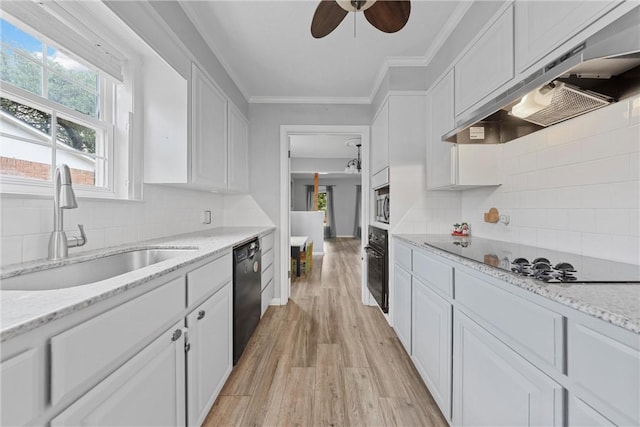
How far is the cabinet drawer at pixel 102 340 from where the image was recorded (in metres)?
0.58

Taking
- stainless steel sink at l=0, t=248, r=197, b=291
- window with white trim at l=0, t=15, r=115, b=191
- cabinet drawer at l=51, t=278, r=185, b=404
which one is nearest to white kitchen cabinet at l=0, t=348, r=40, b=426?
cabinet drawer at l=51, t=278, r=185, b=404

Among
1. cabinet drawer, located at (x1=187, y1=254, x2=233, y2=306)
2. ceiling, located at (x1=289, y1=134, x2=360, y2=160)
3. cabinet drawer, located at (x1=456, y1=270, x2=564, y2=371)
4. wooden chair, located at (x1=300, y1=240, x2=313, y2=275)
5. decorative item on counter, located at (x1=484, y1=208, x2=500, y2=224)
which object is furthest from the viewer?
ceiling, located at (x1=289, y1=134, x2=360, y2=160)

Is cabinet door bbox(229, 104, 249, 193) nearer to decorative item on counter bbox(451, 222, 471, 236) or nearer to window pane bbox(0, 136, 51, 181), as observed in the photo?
window pane bbox(0, 136, 51, 181)

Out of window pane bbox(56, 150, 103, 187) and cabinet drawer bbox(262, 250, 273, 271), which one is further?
cabinet drawer bbox(262, 250, 273, 271)

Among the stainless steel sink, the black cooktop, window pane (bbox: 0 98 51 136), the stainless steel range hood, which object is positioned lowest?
the stainless steel sink

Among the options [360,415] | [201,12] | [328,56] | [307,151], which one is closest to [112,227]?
[201,12]

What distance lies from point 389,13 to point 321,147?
188 inches

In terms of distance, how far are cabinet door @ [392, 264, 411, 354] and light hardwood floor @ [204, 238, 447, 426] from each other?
14cm

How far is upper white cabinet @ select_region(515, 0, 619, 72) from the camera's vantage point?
0.96 metres

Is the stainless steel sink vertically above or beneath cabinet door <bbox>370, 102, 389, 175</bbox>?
beneath

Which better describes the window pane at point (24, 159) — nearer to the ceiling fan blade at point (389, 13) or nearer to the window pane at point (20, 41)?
the window pane at point (20, 41)

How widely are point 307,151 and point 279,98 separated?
10.6ft

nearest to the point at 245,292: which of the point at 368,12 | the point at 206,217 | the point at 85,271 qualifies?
the point at 85,271

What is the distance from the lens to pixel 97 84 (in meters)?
1.59
